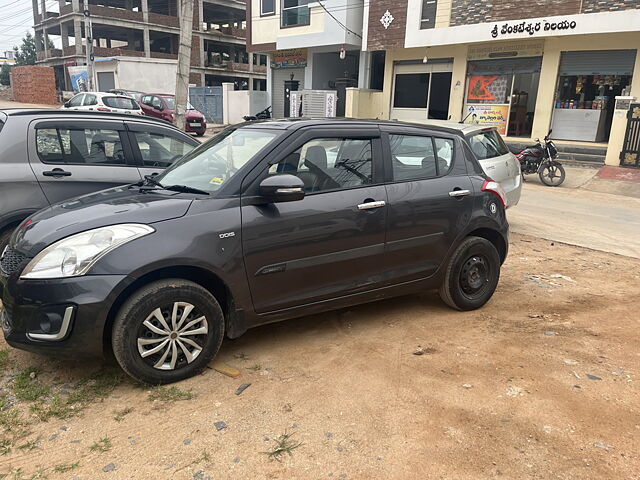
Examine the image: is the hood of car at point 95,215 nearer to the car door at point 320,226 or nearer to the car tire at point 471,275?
the car door at point 320,226

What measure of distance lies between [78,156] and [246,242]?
292 cm

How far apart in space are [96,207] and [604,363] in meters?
3.80

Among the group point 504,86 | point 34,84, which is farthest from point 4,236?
point 34,84

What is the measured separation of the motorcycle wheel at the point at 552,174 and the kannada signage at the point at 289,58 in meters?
15.7

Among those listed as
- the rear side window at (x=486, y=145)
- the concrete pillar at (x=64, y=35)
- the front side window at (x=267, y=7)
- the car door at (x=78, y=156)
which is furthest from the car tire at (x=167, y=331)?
the concrete pillar at (x=64, y=35)

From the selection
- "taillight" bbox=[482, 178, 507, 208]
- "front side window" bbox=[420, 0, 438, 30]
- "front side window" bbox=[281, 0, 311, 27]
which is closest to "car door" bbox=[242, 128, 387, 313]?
"taillight" bbox=[482, 178, 507, 208]

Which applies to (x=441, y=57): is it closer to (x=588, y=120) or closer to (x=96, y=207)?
(x=588, y=120)

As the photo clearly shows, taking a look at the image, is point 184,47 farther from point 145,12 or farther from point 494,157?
point 145,12

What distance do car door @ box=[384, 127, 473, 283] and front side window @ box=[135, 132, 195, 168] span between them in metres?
2.63

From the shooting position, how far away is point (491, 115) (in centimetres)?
1961

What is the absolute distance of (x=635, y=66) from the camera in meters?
16.0

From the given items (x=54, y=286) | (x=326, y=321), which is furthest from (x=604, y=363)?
(x=54, y=286)

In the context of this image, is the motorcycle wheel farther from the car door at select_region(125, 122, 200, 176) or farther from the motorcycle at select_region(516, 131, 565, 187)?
the car door at select_region(125, 122, 200, 176)

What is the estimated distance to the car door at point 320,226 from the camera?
11.4 ft
